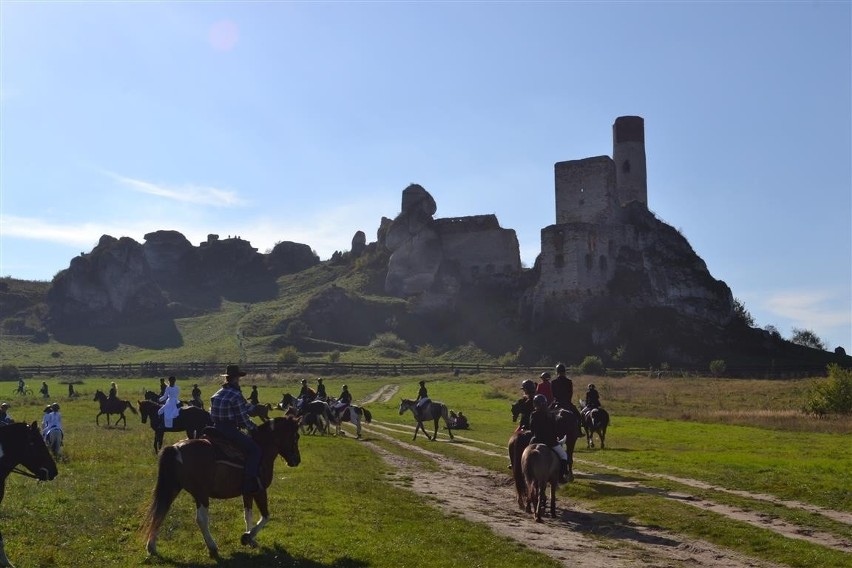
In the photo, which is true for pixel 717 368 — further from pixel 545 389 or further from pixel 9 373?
pixel 9 373

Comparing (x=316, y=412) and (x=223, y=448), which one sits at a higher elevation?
(x=223, y=448)

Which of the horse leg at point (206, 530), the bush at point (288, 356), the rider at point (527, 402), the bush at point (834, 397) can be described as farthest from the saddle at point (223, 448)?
the bush at point (288, 356)

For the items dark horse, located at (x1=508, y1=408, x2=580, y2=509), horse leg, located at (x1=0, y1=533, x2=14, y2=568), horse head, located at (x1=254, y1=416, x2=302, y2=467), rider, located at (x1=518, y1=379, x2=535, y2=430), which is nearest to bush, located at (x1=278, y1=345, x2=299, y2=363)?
rider, located at (x1=518, y1=379, x2=535, y2=430)

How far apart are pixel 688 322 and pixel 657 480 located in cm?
6708

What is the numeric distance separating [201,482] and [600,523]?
7101 mm

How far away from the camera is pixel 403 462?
2489cm

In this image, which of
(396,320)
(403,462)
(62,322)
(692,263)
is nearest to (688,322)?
(692,263)

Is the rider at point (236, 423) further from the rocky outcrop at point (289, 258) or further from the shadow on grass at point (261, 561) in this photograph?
the rocky outcrop at point (289, 258)

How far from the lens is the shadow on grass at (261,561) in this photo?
11117mm

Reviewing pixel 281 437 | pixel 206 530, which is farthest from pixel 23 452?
pixel 281 437

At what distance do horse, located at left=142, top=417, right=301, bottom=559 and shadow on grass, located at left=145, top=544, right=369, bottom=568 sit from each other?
0.70ft

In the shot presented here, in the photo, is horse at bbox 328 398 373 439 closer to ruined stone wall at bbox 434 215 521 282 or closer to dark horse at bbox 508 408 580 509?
dark horse at bbox 508 408 580 509

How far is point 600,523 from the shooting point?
1527 centimetres

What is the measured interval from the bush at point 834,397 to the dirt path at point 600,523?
2179 cm
